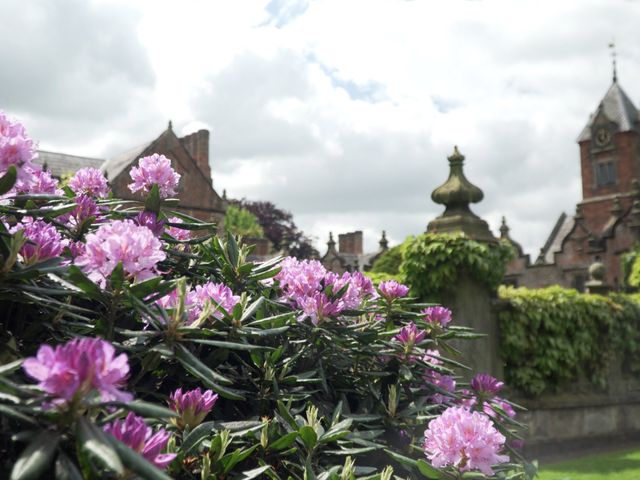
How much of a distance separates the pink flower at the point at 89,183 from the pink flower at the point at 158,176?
153mm

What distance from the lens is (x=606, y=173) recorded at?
158ft

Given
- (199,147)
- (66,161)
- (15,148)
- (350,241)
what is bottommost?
(15,148)

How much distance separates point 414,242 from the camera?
875 cm

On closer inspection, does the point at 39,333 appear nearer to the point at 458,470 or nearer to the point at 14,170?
the point at 14,170

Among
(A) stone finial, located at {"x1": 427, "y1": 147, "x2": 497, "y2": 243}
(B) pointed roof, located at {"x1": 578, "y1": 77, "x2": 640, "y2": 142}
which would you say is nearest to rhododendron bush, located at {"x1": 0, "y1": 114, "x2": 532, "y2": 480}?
(A) stone finial, located at {"x1": 427, "y1": 147, "x2": 497, "y2": 243}

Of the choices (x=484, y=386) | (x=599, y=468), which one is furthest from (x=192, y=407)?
(x=599, y=468)

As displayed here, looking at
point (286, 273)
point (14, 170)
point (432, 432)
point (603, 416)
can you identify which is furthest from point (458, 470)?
point (603, 416)

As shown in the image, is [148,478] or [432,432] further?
[432,432]

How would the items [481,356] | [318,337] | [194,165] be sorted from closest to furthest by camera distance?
[318,337], [481,356], [194,165]

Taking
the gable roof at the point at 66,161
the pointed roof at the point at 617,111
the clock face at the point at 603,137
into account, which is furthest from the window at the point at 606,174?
the gable roof at the point at 66,161

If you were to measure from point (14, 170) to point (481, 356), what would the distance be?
7855 mm

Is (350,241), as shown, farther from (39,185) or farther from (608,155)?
(39,185)

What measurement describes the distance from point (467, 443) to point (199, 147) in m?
37.9

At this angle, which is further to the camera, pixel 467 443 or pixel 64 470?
pixel 467 443
